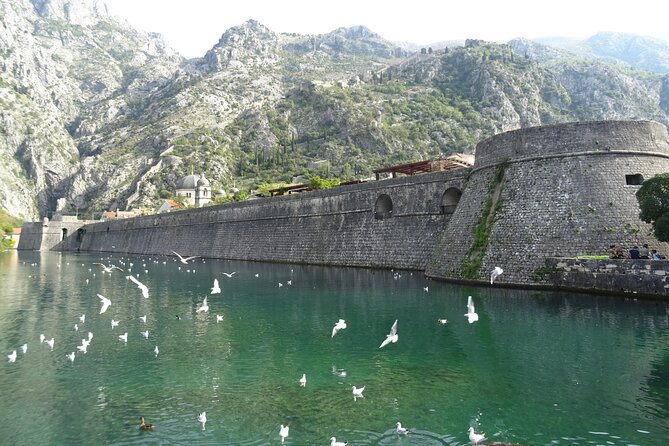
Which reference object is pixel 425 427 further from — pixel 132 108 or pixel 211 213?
pixel 132 108

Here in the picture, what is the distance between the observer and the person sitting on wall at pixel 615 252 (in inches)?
907

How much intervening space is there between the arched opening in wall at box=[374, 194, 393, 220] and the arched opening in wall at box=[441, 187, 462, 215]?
19.5 ft

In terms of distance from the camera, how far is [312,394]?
37.2 ft

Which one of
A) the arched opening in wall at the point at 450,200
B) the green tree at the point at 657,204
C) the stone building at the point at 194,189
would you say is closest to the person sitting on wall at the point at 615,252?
the green tree at the point at 657,204

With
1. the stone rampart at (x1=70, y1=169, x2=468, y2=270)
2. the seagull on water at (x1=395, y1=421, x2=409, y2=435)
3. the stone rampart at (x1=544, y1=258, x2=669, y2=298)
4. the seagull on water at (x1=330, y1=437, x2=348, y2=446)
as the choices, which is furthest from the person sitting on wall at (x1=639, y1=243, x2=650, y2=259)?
the seagull on water at (x1=330, y1=437, x2=348, y2=446)

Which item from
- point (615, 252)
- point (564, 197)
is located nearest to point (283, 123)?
point (564, 197)

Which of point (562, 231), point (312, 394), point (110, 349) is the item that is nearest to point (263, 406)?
point (312, 394)

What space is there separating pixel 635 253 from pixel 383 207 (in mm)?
22486

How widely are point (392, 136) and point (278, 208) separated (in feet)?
254

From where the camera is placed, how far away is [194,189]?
121438 millimetres

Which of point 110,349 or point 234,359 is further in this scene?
→ point 110,349

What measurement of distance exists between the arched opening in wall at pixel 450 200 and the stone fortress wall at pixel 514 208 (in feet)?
0.24

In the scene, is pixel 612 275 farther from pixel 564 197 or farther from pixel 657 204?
pixel 564 197

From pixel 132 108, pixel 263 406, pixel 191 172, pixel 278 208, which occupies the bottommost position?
pixel 263 406
